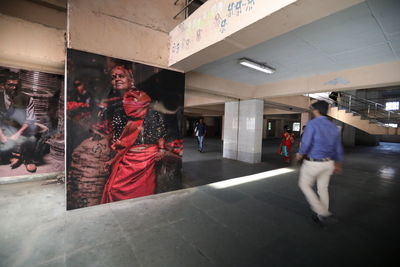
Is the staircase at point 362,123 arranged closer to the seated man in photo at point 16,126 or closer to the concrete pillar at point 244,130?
the concrete pillar at point 244,130

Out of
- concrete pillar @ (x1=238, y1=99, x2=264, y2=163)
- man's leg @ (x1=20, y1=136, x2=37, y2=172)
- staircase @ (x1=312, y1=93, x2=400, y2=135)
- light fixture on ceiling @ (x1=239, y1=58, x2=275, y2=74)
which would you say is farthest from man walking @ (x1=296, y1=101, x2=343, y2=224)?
staircase @ (x1=312, y1=93, x2=400, y2=135)

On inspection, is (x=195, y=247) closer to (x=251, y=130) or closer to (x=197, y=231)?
(x=197, y=231)

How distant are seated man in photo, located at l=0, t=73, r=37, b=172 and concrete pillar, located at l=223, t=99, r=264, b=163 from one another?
7195 millimetres

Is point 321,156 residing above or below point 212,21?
below

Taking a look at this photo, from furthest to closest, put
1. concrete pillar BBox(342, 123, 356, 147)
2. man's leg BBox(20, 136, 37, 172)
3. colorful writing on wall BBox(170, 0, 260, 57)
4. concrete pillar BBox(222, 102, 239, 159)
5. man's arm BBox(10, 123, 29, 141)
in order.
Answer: concrete pillar BBox(342, 123, 356, 147) < concrete pillar BBox(222, 102, 239, 159) < man's leg BBox(20, 136, 37, 172) < man's arm BBox(10, 123, 29, 141) < colorful writing on wall BBox(170, 0, 260, 57)

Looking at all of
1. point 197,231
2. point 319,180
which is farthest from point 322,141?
point 197,231

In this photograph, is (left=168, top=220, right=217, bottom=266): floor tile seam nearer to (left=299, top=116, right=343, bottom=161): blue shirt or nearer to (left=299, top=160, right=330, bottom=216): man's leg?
(left=299, top=160, right=330, bottom=216): man's leg

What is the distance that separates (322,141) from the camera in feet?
8.37

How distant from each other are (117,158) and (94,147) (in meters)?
0.44

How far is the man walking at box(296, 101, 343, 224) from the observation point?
2564 mm

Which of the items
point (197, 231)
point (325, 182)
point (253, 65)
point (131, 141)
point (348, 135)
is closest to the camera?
point (197, 231)

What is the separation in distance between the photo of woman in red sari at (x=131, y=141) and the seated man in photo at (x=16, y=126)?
3.17 metres

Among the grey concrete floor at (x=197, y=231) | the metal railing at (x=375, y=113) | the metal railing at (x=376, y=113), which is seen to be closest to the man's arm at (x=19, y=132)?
the grey concrete floor at (x=197, y=231)

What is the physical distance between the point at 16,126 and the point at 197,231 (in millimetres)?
5385
